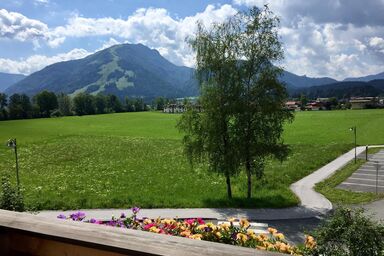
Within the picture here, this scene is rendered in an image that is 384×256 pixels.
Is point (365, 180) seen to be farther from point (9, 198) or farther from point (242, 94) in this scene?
point (9, 198)

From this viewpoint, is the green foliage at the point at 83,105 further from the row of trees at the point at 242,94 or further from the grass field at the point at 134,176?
the row of trees at the point at 242,94

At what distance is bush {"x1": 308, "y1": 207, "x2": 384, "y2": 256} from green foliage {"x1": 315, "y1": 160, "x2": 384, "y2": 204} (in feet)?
61.7

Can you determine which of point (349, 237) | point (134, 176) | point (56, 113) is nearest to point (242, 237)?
point (349, 237)

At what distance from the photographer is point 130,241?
101 inches

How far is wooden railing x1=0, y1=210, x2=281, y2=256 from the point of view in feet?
7.90

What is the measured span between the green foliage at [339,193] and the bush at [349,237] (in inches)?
741

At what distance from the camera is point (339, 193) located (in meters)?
28.7

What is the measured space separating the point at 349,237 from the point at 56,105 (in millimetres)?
159381

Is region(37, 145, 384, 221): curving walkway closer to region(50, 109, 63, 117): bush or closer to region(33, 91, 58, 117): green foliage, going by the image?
region(50, 109, 63, 117): bush

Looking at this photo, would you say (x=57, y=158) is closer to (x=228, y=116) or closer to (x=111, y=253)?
(x=228, y=116)

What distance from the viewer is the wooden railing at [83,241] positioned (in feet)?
7.90

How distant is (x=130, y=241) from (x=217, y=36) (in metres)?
23.4

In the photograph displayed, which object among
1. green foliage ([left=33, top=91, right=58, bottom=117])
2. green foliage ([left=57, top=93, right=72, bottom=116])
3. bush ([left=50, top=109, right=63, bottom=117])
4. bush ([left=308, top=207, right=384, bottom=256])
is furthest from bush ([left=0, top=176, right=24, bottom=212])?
green foliage ([left=57, top=93, right=72, bottom=116])

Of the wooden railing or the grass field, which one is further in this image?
the grass field
